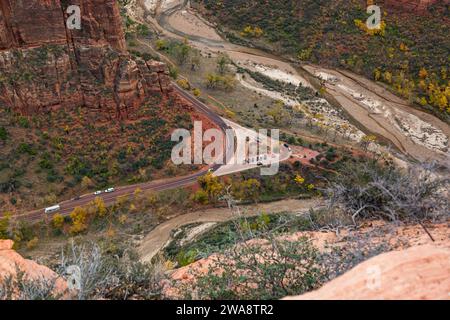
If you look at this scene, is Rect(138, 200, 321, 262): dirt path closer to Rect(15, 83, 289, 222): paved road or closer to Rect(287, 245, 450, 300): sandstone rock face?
Rect(15, 83, 289, 222): paved road

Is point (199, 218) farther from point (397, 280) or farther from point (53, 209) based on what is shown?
point (397, 280)

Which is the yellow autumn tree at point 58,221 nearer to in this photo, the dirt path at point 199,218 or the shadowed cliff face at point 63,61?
the dirt path at point 199,218

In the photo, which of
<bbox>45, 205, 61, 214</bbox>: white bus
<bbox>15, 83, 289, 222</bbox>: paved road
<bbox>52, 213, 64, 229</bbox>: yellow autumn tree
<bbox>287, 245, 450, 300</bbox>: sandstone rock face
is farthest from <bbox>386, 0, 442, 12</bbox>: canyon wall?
<bbox>287, 245, 450, 300</bbox>: sandstone rock face

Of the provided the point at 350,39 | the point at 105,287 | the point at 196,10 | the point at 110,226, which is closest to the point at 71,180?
the point at 110,226

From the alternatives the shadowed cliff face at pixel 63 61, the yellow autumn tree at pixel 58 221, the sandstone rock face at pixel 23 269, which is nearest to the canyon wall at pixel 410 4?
the shadowed cliff face at pixel 63 61

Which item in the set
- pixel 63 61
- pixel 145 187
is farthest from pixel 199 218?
pixel 63 61
